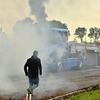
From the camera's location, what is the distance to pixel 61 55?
50.8ft

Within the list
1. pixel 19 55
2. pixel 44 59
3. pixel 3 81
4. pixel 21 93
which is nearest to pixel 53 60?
pixel 44 59

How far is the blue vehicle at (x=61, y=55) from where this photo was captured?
14570 millimetres

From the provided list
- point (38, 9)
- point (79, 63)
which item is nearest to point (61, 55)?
point (79, 63)

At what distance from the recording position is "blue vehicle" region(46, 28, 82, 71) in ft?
47.8

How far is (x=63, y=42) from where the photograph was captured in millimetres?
15414

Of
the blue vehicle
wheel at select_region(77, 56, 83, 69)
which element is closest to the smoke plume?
the blue vehicle

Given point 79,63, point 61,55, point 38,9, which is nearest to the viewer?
point 61,55

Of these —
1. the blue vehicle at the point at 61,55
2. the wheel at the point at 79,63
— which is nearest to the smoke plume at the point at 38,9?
the blue vehicle at the point at 61,55

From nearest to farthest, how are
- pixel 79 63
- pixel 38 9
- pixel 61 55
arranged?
pixel 61 55 < pixel 38 9 < pixel 79 63

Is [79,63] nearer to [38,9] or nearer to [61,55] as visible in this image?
[61,55]

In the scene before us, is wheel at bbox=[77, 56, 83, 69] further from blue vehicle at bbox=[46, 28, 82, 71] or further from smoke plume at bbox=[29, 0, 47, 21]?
smoke plume at bbox=[29, 0, 47, 21]

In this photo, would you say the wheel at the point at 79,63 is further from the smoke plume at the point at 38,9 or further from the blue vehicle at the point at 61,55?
the smoke plume at the point at 38,9

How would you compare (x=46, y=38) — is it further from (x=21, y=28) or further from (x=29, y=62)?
(x=29, y=62)

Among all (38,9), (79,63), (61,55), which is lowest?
(79,63)
